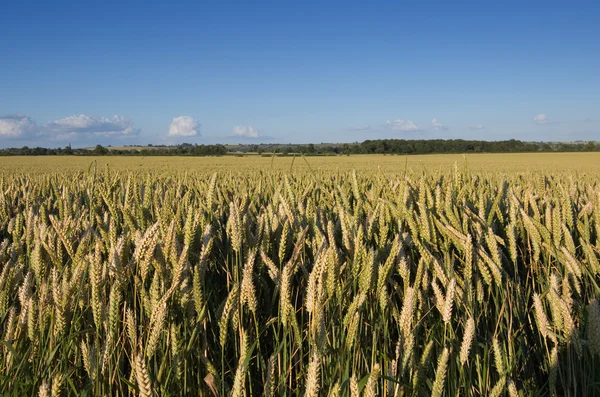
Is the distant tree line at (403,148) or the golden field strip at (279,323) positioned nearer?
the golden field strip at (279,323)

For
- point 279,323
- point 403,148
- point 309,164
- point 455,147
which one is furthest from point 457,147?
point 279,323

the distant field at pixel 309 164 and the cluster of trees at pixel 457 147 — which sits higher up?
the cluster of trees at pixel 457 147

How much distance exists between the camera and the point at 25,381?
1072 millimetres

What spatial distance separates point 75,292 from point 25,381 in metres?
0.22

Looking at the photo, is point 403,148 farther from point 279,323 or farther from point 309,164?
point 279,323

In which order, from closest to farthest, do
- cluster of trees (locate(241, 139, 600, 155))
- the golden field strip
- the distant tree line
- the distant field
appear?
1. the golden field strip
2. the distant field
3. the distant tree line
4. cluster of trees (locate(241, 139, 600, 155))

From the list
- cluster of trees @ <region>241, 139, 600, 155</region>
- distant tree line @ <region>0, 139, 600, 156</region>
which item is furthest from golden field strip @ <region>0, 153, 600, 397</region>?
cluster of trees @ <region>241, 139, 600, 155</region>

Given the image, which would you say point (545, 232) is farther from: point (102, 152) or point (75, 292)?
point (102, 152)

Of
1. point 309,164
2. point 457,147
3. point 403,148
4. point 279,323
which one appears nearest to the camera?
point 279,323

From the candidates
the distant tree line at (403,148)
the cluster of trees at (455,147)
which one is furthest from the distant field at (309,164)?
the cluster of trees at (455,147)

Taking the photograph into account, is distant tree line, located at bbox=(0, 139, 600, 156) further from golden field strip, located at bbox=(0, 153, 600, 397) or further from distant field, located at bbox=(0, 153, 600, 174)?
golden field strip, located at bbox=(0, 153, 600, 397)

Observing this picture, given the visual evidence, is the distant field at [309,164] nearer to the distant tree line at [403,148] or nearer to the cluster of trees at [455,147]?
the distant tree line at [403,148]

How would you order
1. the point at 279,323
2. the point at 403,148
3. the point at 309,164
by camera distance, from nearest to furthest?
the point at 279,323 → the point at 309,164 → the point at 403,148

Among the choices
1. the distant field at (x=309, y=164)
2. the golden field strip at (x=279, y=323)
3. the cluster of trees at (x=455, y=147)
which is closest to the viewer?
the golden field strip at (x=279, y=323)
